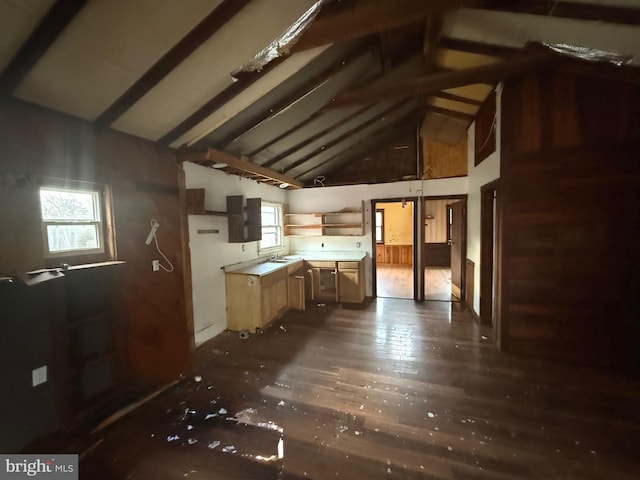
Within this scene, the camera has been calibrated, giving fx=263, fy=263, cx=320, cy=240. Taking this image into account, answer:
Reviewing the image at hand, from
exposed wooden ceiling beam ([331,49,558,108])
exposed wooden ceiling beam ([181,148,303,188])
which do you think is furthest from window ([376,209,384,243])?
exposed wooden ceiling beam ([331,49,558,108])

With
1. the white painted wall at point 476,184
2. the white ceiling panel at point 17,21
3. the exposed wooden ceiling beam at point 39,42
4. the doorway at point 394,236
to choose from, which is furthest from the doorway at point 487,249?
the doorway at point 394,236

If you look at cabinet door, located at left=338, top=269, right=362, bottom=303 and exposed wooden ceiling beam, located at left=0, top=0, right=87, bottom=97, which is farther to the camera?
cabinet door, located at left=338, top=269, right=362, bottom=303

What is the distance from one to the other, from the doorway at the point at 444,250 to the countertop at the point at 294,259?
4.66 ft

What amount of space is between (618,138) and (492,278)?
6.61 ft

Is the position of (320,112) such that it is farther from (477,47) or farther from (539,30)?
(539,30)

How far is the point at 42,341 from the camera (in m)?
1.80

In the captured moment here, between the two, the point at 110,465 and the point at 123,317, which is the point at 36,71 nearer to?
the point at 123,317

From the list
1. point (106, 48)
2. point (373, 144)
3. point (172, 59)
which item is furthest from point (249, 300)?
point (373, 144)

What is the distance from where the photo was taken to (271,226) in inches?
209

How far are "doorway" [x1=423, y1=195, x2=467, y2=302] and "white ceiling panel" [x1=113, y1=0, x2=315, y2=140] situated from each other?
410 cm

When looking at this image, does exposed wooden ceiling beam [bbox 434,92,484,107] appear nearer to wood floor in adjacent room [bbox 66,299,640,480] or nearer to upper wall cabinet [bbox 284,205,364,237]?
upper wall cabinet [bbox 284,205,364,237]

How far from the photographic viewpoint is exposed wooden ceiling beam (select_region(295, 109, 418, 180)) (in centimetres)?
505

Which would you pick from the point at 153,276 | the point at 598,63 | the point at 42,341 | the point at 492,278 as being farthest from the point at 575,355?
the point at 42,341

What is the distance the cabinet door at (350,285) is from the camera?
16.5 ft
